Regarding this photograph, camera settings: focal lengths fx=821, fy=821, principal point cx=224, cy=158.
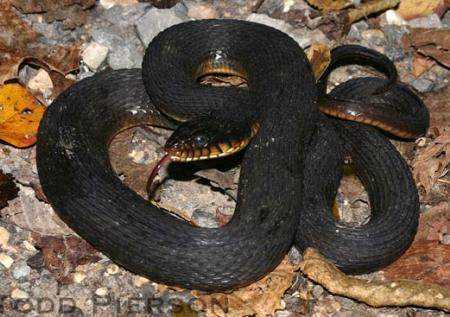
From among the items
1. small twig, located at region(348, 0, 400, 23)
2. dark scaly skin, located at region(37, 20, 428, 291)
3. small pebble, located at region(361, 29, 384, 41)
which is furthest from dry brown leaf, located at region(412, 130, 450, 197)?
small twig, located at region(348, 0, 400, 23)

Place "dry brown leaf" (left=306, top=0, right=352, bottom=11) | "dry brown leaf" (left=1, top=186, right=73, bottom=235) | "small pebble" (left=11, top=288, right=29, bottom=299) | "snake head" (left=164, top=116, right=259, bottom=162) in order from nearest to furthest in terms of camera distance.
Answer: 1. "small pebble" (left=11, top=288, right=29, bottom=299)
2. "snake head" (left=164, top=116, right=259, bottom=162)
3. "dry brown leaf" (left=1, top=186, right=73, bottom=235)
4. "dry brown leaf" (left=306, top=0, right=352, bottom=11)

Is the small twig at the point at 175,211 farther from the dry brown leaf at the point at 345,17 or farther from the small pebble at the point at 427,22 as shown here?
the small pebble at the point at 427,22

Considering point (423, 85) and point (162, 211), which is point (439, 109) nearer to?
point (423, 85)

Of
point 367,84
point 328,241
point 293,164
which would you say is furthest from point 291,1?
point 328,241

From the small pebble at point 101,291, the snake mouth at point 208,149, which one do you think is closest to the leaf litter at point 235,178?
the small pebble at point 101,291

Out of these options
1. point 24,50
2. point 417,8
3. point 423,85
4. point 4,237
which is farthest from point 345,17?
point 4,237

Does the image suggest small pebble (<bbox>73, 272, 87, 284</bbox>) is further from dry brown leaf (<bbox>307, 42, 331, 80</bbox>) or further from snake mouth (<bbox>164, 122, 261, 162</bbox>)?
dry brown leaf (<bbox>307, 42, 331, 80</bbox>)
